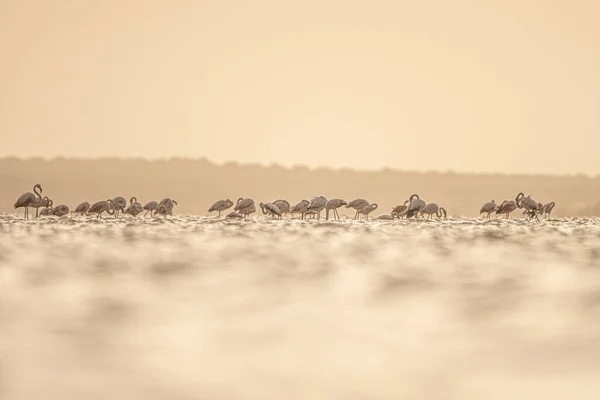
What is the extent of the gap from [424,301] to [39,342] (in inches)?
180

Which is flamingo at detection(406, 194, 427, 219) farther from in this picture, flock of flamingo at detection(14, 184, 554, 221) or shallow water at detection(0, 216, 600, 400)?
shallow water at detection(0, 216, 600, 400)

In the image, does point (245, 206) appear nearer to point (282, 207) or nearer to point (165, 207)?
point (282, 207)

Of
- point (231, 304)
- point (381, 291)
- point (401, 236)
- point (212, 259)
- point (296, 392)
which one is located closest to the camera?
point (296, 392)

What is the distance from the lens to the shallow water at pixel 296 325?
19.9ft

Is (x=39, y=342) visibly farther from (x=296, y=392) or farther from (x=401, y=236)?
(x=401, y=236)

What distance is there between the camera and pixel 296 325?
8.48 m

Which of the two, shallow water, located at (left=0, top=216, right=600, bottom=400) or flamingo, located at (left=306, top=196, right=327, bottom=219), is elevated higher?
flamingo, located at (left=306, top=196, right=327, bottom=219)

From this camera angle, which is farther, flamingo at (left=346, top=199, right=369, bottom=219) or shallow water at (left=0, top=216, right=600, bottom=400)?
flamingo at (left=346, top=199, right=369, bottom=219)

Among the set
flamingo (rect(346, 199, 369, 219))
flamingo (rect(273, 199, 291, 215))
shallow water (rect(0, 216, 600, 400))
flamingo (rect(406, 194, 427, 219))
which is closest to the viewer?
shallow water (rect(0, 216, 600, 400))

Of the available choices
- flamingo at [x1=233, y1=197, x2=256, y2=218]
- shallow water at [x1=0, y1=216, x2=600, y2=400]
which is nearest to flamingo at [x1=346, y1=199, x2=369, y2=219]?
flamingo at [x1=233, y1=197, x2=256, y2=218]

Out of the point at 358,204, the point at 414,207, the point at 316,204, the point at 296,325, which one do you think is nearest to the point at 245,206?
the point at 316,204

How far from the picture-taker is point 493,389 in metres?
5.96

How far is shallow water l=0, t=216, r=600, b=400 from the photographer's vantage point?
607 cm

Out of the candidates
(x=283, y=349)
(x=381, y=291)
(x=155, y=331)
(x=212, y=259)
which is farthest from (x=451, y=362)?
(x=212, y=259)
